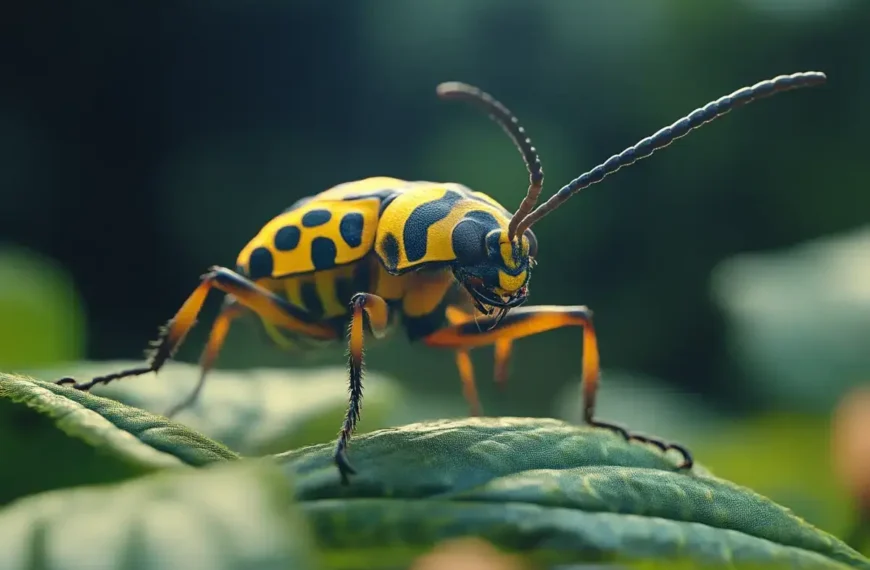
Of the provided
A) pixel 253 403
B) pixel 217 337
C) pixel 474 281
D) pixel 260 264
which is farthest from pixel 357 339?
pixel 217 337

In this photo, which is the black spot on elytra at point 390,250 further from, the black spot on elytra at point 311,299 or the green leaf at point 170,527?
the green leaf at point 170,527

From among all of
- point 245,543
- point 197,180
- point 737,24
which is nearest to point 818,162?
point 737,24

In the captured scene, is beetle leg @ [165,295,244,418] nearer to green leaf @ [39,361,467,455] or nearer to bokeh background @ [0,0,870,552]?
green leaf @ [39,361,467,455]

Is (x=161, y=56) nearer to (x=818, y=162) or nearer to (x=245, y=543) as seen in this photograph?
(x=818, y=162)

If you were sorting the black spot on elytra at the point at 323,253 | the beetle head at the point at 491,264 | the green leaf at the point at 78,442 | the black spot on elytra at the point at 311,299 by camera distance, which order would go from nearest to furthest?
the green leaf at the point at 78,442 → the beetle head at the point at 491,264 → the black spot on elytra at the point at 323,253 → the black spot on elytra at the point at 311,299

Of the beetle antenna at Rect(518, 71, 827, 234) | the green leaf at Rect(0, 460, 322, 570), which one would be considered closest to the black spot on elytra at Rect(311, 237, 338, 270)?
the beetle antenna at Rect(518, 71, 827, 234)

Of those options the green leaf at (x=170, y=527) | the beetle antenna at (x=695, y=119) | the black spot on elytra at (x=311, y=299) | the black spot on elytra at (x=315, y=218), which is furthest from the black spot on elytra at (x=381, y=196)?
the green leaf at (x=170, y=527)
